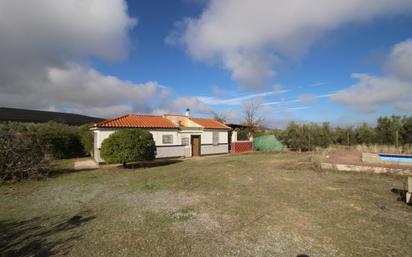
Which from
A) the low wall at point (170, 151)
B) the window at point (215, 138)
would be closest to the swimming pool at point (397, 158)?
the window at point (215, 138)

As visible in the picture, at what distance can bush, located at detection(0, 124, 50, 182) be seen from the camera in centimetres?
943

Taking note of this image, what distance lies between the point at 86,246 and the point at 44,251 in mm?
663

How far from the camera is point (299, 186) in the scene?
26.5 ft

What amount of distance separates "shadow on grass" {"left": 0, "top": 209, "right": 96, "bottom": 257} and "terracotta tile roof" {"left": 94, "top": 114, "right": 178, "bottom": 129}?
35.7ft

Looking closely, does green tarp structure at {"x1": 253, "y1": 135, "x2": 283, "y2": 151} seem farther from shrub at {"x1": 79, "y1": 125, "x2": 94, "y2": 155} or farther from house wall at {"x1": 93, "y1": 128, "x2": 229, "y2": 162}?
shrub at {"x1": 79, "y1": 125, "x2": 94, "y2": 155}

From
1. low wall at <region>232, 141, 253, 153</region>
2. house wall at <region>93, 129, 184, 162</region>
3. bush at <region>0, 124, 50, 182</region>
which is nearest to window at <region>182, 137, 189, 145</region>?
house wall at <region>93, 129, 184, 162</region>

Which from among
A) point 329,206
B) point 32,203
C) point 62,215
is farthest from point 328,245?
point 32,203

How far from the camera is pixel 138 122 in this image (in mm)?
17734

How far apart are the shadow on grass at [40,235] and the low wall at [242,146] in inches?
774

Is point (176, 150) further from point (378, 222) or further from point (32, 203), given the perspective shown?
point (378, 222)

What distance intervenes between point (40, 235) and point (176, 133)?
49.3 ft

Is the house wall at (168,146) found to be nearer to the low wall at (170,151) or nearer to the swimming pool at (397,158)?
the low wall at (170,151)

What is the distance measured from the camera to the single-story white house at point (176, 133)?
53.9ft

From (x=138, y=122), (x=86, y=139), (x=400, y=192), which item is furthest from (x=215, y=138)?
(x=400, y=192)
